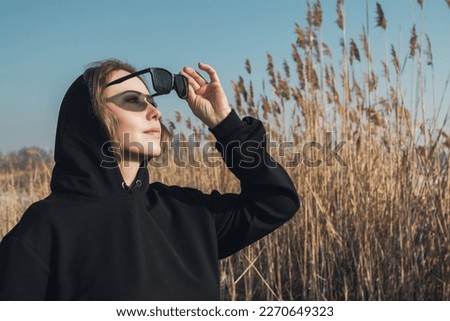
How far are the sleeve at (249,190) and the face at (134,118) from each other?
195 millimetres

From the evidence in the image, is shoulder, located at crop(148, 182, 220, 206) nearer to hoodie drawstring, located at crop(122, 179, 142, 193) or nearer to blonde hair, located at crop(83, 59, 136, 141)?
hoodie drawstring, located at crop(122, 179, 142, 193)

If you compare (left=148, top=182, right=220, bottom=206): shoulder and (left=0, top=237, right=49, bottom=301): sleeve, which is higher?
(left=148, top=182, right=220, bottom=206): shoulder

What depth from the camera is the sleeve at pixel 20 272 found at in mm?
1351

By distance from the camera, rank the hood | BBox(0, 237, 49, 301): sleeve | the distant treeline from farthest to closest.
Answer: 1. the distant treeline
2. the hood
3. BBox(0, 237, 49, 301): sleeve

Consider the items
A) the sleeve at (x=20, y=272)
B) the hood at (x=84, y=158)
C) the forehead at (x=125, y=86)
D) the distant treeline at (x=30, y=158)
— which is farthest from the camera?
the distant treeline at (x=30, y=158)

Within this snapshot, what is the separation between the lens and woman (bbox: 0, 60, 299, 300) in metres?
1.40

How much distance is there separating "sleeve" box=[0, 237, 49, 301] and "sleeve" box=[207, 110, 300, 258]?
0.53 metres

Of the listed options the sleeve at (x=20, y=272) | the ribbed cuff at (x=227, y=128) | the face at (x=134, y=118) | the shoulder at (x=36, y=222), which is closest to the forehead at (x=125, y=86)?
the face at (x=134, y=118)

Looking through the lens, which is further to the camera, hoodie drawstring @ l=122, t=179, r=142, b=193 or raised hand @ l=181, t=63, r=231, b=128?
raised hand @ l=181, t=63, r=231, b=128

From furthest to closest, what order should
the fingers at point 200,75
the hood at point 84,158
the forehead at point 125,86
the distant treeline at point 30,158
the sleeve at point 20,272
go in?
1. the distant treeline at point 30,158
2. the fingers at point 200,75
3. the forehead at point 125,86
4. the hood at point 84,158
5. the sleeve at point 20,272

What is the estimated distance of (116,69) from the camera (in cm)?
170

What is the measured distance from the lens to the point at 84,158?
156cm

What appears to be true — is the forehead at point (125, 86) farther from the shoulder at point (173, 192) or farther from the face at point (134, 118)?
the shoulder at point (173, 192)

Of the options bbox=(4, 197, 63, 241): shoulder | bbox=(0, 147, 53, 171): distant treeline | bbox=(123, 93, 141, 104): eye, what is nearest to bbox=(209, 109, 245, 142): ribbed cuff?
bbox=(123, 93, 141, 104): eye
